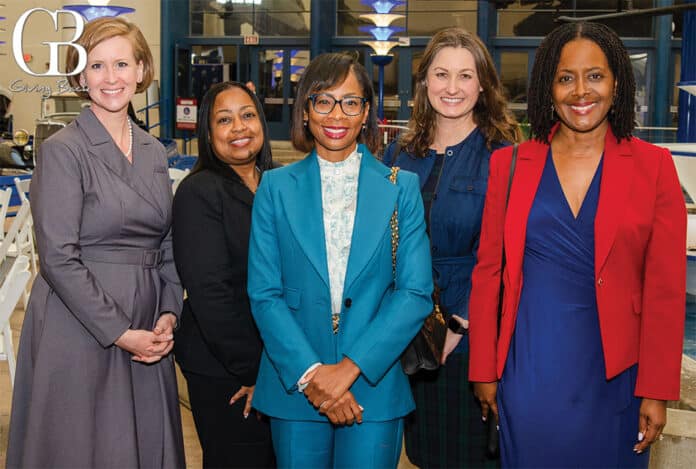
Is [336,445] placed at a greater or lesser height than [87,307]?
lesser

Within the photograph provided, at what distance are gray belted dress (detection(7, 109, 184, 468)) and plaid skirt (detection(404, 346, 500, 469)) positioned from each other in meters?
0.85

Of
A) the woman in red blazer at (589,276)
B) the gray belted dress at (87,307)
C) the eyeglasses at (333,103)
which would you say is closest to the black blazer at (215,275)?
the gray belted dress at (87,307)

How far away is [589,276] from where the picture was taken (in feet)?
5.79

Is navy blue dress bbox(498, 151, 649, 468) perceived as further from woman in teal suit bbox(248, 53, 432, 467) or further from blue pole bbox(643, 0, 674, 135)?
blue pole bbox(643, 0, 674, 135)

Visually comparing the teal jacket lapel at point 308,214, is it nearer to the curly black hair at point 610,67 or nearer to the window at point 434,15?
the curly black hair at point 610,67

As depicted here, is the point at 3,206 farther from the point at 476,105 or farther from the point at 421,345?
the point at 421,345

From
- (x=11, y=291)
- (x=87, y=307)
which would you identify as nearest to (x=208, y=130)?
(x=87, y=307)

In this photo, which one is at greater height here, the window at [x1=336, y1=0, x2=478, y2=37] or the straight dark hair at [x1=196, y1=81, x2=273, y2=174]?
the window at [x1=336, y1=0, x2=478, y2=37]

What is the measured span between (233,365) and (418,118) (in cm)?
104

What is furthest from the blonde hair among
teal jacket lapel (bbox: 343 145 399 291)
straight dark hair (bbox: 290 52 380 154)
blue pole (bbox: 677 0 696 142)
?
blue pole (bbox: 677 0 696 142)

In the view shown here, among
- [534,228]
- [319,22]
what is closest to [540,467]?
[534,228]

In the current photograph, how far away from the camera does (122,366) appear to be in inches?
86.1

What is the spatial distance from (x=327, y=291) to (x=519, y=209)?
517 mm

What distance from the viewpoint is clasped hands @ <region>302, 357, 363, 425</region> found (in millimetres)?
1853
